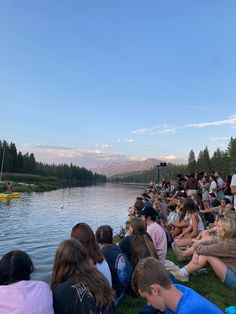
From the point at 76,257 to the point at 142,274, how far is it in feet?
3.12

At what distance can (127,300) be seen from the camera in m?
6.16

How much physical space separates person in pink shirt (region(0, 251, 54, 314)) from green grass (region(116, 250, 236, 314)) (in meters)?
2.90

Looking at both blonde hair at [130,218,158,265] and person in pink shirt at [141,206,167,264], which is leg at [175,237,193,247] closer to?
person in pink shirt at [141,206,167,264]

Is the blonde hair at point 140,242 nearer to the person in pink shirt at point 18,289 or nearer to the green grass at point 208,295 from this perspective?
the green grass at point 208,295

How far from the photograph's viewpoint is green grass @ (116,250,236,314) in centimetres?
585

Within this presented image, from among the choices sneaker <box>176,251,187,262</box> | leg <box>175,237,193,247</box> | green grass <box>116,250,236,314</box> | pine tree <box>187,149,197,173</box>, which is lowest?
green grass <box>116,250,236,314</box>

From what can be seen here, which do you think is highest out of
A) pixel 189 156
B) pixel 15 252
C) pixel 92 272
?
pixel 189 156

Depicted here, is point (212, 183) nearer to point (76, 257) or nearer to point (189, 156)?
point (76, 257)

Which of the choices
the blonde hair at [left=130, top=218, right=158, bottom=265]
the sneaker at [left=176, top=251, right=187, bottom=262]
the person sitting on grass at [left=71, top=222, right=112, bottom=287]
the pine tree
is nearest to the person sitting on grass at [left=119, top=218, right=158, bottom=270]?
the blonde hair at [left=130, top=218, right=158, bottom=265]

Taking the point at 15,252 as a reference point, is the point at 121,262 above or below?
below

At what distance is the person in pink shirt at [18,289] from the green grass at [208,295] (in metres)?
2.90

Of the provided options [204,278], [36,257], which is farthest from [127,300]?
[36,257]

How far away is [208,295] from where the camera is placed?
614 centimetres

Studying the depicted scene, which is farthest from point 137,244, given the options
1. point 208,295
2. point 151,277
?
point 151,277
